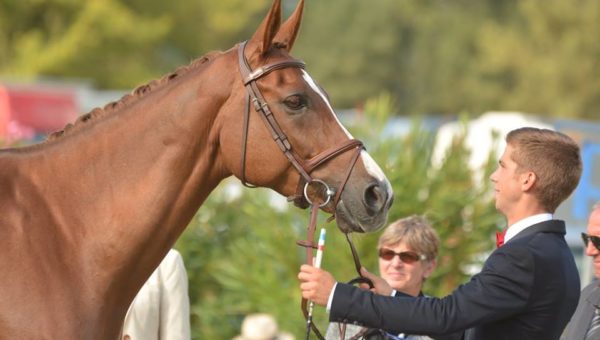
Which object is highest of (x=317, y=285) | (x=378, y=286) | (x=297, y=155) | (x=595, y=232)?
(x=297, y=155)

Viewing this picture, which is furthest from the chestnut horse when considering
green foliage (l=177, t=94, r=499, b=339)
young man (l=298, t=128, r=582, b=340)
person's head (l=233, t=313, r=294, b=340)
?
green foliage (l=177, t=94, r=499, b=339)

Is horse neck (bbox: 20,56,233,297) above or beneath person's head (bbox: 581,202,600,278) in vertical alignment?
above

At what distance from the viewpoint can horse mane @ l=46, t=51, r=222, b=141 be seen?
445cm

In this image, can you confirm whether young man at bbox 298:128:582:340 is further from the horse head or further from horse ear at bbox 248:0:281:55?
horse ear at bbox 248:0:281:55

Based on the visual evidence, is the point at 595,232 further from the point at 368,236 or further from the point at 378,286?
the point at 368,236

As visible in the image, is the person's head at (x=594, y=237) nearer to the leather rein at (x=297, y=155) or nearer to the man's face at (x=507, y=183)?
the man's face at (x=507, y=183)

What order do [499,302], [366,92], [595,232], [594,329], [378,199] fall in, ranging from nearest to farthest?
[499,302]
[378,199]
[594,329]
[595,232]
[366,92]

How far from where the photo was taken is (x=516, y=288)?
3.96m

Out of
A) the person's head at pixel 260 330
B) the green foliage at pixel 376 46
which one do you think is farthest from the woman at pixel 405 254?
the green foliage at pixel 376 46

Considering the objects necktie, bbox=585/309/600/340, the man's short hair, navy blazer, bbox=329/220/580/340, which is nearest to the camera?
navy blazer, bbox=329/220/580/340

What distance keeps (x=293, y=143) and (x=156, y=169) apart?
57 centimetres

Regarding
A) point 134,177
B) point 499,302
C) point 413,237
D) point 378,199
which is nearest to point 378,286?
point 378,199

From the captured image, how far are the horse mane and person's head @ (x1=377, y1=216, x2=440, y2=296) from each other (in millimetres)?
1450

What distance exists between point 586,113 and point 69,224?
30006mm
